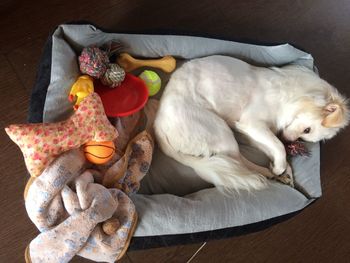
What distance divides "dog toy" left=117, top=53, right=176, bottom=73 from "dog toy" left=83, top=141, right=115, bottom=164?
1.63ft

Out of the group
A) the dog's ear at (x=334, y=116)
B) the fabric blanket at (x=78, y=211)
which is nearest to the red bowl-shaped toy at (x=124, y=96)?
the fabric blanket at (x=78, y=211)

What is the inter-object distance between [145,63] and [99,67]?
291 mm

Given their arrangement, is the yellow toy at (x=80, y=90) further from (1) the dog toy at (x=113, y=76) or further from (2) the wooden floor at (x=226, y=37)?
(2) the wooden floor at (x=226, y=37)

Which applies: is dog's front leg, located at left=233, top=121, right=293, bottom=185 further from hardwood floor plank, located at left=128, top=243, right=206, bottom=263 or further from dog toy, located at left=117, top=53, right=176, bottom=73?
hardwood floor plank, located at left=128, top=243, right=206, bottom=263

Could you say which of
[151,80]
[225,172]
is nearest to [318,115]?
[225,172]

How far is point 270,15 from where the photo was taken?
2.22 metres

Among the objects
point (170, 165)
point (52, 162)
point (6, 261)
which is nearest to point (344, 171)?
point (170, 165)

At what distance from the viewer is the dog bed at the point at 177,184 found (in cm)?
133

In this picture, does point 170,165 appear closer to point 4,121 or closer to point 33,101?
point 33,101

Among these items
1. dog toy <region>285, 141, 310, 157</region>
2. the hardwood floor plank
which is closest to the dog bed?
dog toy <region>285, 141, 310, 157</region>

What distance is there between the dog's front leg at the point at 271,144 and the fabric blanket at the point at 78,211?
0.59 m

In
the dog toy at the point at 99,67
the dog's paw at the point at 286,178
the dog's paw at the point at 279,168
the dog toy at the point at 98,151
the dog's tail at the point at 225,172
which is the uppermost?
the dog toy at the point at 99,67

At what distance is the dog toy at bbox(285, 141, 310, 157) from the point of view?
1.62 m

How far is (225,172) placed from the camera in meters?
1.41
